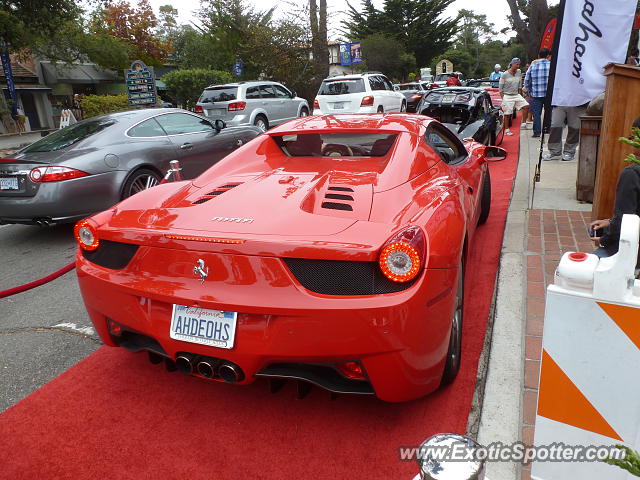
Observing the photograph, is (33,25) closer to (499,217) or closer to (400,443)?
(499,217)

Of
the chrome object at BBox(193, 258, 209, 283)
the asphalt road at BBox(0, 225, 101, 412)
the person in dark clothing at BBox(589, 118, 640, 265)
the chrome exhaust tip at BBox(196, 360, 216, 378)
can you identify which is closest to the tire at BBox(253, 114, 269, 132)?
the asphalt road at BBox(0, 225, 101, 412)

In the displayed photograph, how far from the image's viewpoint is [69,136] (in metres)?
6.18

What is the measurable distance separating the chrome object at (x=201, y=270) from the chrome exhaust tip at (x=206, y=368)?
379 mm

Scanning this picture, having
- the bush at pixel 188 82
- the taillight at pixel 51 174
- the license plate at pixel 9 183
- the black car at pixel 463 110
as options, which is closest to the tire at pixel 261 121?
the black car at pixel 463 110

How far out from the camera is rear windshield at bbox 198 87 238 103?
45.3ft

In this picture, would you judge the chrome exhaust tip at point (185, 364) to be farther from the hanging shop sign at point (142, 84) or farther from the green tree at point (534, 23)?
the green tree at point (534, 23)

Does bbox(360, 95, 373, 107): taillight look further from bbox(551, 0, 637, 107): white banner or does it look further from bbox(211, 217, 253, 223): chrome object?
bbox(211, 217, 253, 223): chrome object

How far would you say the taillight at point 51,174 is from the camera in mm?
5398

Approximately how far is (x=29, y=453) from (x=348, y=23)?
5762cm

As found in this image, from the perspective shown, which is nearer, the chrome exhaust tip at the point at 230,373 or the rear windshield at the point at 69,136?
the chrome exhaust tip at the point at 230,373

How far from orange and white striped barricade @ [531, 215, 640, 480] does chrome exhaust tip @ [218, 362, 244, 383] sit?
4.07 feet

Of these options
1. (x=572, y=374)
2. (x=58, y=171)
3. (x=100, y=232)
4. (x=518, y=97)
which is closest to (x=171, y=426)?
(x=100, y=232)

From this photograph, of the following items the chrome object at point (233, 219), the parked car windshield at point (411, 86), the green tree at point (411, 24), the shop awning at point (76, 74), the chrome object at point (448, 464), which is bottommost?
the chrome object at point (448, 464)

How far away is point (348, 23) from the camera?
5428cm
